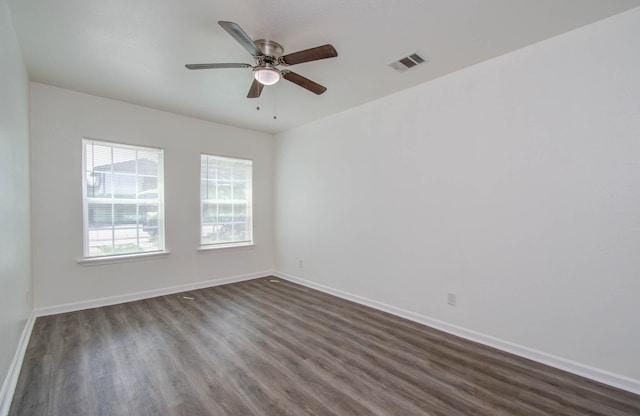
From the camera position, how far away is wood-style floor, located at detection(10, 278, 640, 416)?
1856 millimetres

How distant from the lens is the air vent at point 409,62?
261 cm

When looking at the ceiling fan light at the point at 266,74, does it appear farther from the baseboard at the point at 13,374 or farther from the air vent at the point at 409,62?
the baseboard at the point at 13,374

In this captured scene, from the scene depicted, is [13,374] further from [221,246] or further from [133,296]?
[221,246]

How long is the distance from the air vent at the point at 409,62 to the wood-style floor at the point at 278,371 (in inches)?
106

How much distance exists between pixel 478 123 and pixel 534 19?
2.89 feet

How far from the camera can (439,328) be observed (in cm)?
302

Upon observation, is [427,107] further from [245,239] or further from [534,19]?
[245,239]

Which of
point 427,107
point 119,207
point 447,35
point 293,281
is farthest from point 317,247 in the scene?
point 447,35

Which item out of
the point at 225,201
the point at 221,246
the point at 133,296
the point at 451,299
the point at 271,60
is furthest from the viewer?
the point at 225,201

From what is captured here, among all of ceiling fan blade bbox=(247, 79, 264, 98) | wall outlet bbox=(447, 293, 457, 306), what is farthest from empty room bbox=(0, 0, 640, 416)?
ceiling fan blade bbox=(247, 79, 264, 98)

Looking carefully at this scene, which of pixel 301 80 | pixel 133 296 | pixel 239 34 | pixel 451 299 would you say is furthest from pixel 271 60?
pixel 133 296

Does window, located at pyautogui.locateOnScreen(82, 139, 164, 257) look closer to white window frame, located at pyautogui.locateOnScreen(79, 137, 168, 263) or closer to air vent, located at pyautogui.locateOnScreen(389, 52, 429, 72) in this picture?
white window frame, located at pyautogui.locateOnScreen(79, 137, 168, 263)

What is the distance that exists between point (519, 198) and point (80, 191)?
16.1ft

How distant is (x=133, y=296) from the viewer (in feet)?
12.8
